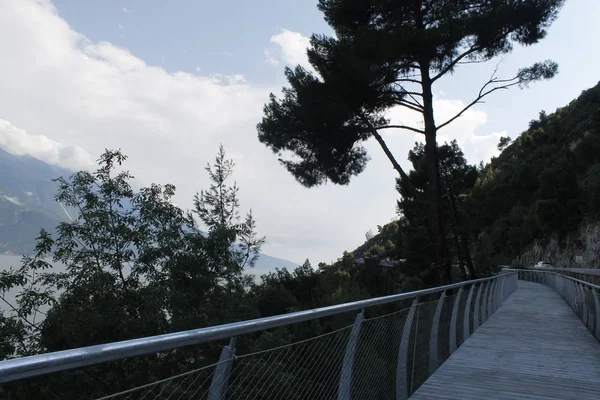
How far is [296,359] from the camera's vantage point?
120 inches

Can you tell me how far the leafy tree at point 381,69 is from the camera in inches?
555

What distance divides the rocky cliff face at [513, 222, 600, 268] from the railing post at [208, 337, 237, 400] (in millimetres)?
37779

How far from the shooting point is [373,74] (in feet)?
47.5

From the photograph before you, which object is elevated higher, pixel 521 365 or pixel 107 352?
pixel 107 352

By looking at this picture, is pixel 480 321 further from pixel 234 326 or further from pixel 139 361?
pixel 234 326

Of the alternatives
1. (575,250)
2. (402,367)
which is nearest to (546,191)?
(575,250)

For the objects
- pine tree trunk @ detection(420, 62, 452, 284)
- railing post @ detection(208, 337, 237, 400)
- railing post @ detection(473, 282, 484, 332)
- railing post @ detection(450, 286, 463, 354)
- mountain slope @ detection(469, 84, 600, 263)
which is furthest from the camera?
mountain slope @ detection(469, 84, 600, 263)

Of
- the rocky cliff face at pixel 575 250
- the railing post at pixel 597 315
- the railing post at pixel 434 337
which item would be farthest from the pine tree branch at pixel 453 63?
the rocky cliff face at pixel 575 250

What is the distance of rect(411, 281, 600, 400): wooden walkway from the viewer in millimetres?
5215

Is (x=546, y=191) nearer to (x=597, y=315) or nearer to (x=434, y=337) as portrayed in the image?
(x=597, y=315)

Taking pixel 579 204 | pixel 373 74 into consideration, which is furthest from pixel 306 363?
pixel 579 204

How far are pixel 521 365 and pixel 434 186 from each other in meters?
9.03

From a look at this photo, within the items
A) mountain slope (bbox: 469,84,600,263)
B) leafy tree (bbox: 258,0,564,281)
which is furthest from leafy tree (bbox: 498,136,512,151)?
leafy tree (bbox: 258,0,564,281)

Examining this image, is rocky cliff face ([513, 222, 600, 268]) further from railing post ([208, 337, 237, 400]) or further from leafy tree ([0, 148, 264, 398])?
railing post ([208, 337, 237, 400])
